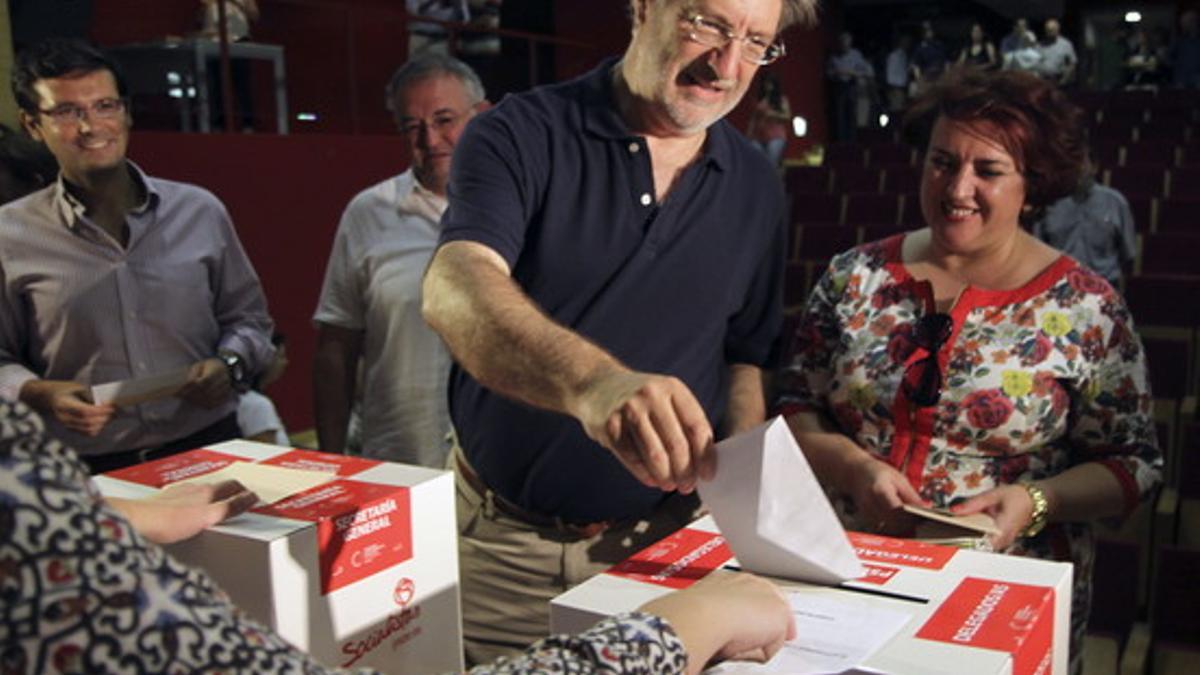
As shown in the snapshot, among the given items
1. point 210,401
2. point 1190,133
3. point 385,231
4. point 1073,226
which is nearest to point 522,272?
point 210,401

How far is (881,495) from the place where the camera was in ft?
4.72

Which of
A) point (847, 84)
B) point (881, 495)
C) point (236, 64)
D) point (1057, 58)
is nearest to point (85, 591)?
point (881, 495)

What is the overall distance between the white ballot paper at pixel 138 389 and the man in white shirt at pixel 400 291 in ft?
1.72

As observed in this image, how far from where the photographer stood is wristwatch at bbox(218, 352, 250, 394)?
198 cm

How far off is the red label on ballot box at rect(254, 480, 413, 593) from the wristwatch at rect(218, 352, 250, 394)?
975 millimetres

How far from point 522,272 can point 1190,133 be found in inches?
316

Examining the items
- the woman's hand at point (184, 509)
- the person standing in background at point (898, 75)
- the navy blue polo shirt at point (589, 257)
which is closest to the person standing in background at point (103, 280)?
the navy blue polo shirt at point (589, 257)

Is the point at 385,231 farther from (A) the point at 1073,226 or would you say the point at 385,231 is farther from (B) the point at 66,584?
(A) the point at 1073,226

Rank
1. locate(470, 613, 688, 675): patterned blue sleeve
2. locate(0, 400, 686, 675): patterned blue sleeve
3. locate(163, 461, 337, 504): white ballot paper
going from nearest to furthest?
locate(0, 400, 686, 675): patterned blue sleeve, locate(470, 613, 688, 675): patterned blue sleeve, locate(163, 461, 337, 504): white ballot paper

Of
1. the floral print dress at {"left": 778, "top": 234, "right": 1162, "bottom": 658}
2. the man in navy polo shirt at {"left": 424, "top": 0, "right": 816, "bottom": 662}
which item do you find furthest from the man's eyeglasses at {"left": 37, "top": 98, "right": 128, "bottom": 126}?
the floral print dress at {"left": 778, "top": 234, "right": 1162, "bottom": 658}

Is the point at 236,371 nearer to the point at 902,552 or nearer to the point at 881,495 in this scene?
the point at 881,495

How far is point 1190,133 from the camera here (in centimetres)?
788

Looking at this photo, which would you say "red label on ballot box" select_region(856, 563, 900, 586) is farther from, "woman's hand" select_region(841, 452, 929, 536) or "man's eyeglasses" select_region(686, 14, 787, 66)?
"man's eyeglasses" select_region(686, 14, 787, 66)

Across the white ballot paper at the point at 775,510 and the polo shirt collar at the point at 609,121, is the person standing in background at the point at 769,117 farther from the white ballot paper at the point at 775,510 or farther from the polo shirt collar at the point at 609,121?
the white ballot paper at the point at 775,510
